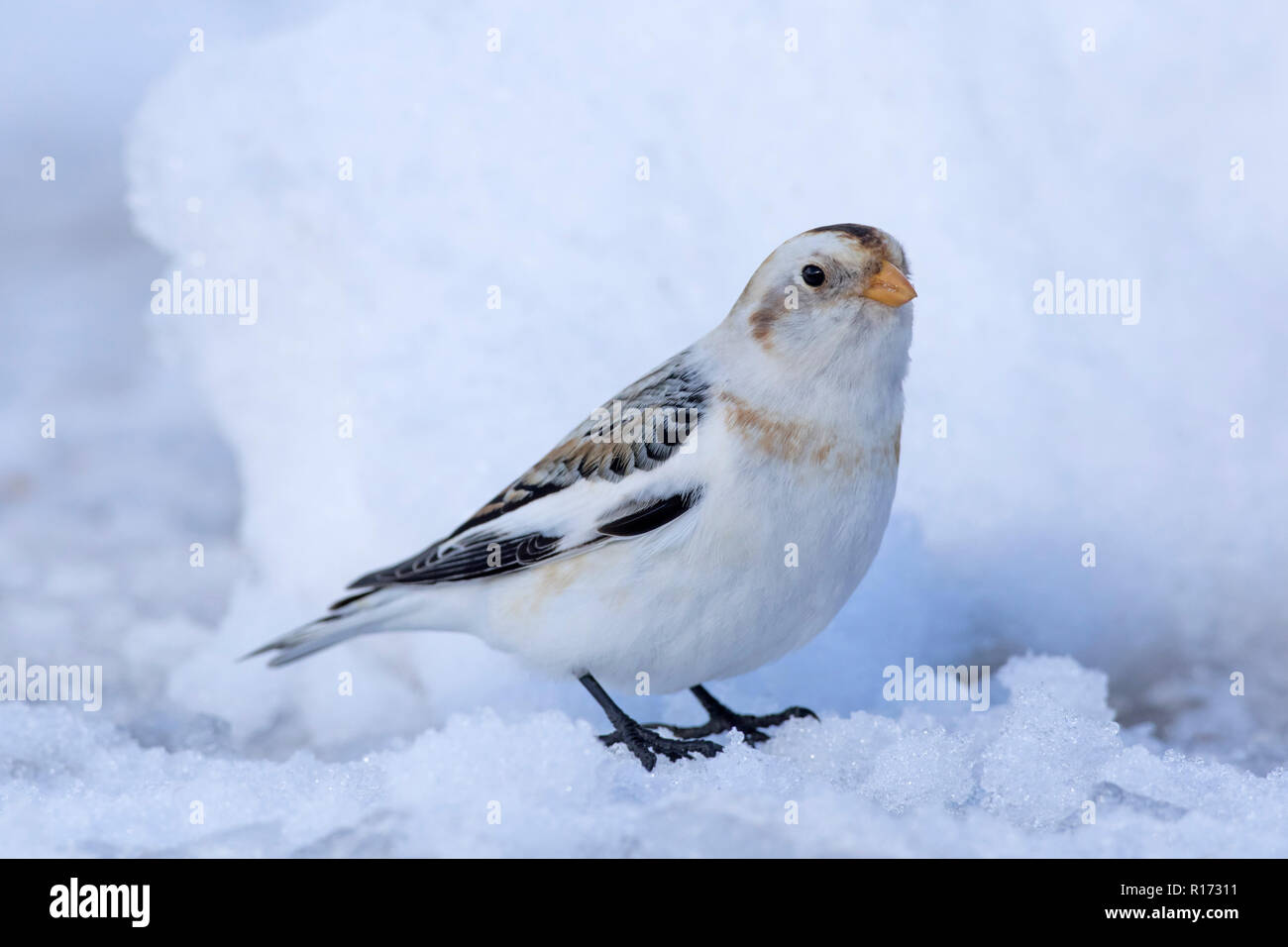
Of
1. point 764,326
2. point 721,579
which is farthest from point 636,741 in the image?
point 764,326

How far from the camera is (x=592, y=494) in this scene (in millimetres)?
2412

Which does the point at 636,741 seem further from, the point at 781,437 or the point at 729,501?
the point at 781,437

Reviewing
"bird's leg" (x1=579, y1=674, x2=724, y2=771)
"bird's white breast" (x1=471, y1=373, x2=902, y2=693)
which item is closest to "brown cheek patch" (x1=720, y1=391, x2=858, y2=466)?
"bird's white breast" (x1=471, y1=373, x2=902, y2=693)

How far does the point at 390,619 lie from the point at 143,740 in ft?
3.22

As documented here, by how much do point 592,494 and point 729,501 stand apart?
0.98ft

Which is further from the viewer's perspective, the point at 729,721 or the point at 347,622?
the point at 729,721

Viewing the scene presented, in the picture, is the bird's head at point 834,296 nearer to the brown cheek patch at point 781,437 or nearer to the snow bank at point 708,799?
the brown cheek patch at point 781,437

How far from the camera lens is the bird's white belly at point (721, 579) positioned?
89.6 inches

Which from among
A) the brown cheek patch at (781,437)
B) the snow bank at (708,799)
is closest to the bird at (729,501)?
the brown cheek patch at (781,437)

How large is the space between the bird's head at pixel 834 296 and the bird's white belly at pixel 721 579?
0.21 m

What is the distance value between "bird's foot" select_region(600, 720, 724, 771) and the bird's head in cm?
82

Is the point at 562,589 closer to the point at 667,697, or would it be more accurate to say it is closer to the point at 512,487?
the point at 512,487

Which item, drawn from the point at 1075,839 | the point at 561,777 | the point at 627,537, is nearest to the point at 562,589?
the point at 627,537

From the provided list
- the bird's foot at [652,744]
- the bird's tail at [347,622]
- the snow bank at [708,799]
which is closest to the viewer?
the snow bank at [708,799]
